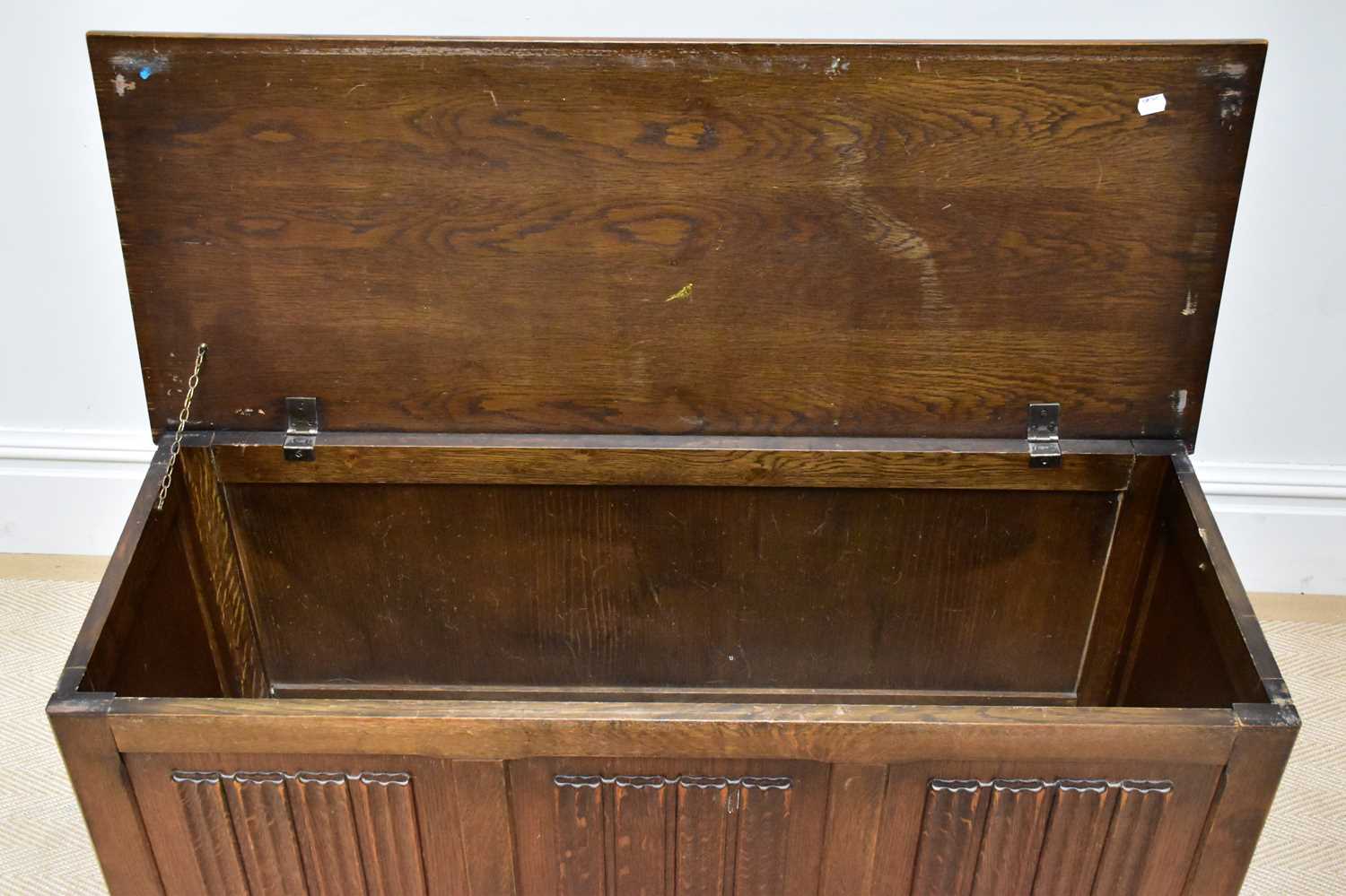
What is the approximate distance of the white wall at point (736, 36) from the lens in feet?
5.75

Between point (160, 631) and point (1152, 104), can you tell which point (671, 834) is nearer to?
point (160, 631)

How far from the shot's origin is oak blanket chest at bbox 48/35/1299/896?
118cm

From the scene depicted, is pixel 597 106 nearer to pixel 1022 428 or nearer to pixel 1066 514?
pixel 1022 428

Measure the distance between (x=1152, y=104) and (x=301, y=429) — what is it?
1095 millimetres

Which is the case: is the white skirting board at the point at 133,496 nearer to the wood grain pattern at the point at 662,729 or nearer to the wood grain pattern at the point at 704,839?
the wood grain pattern at the point at 662,729

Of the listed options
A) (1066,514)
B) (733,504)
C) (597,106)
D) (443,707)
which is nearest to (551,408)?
(733,504)

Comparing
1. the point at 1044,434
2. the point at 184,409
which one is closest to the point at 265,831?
the point at 184,409

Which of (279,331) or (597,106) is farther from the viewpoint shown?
(279,331)

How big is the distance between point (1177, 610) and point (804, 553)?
0.48 metres

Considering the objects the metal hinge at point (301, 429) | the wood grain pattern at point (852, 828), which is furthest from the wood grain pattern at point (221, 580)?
the wood grain pattern at point (852, 828)

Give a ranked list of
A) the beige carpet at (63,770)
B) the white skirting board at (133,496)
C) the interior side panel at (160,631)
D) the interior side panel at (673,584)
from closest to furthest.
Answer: the interior side panel at (160,631), the interior side panel at (673,584), the beige carpet at (63,770), the white skirting board at (133,496)

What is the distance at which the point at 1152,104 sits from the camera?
1.34 m

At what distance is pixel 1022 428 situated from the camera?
1.54m

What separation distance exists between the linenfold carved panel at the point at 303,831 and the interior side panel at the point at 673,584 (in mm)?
495
